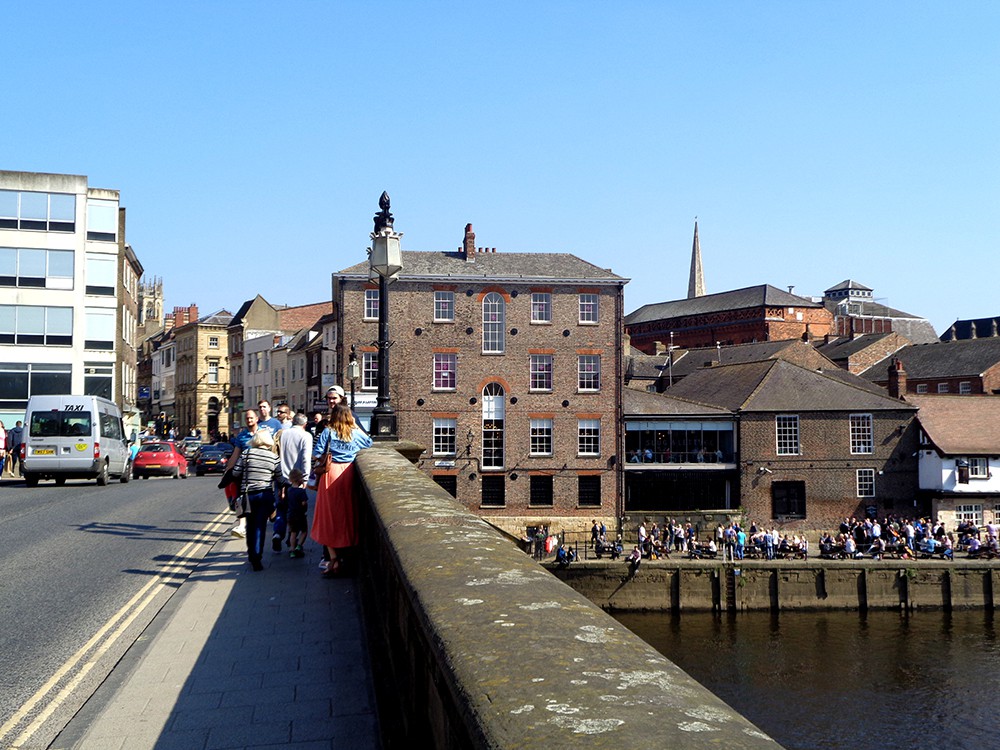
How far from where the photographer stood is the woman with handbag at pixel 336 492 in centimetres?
862

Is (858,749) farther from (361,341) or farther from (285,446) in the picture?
(361,341)

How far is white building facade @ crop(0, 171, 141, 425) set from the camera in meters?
42.3

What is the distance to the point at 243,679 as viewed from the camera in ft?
18.5

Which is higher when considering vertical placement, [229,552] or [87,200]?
[87,200]

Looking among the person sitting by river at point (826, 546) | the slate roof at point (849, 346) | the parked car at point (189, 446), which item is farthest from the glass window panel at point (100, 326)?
the slate roof at point (849, 346)

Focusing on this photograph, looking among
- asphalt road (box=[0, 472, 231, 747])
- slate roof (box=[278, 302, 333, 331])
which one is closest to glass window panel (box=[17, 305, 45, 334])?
asphalt road (box=[0, 472, 231, 747])

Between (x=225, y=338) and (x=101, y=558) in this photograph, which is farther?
(x=225, y=338)

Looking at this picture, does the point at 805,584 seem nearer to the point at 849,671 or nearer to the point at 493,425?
the point at 849,671

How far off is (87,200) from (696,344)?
75004 mm

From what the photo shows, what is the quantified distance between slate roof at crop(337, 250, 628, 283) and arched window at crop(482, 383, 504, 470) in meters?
5.85

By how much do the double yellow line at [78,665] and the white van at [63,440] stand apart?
1497 cm

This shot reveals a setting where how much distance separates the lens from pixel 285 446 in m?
10.1

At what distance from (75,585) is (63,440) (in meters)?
15.9

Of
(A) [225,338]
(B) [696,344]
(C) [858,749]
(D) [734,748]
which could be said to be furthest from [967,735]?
(B) [696,344]
